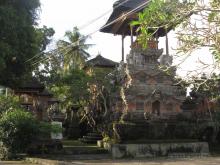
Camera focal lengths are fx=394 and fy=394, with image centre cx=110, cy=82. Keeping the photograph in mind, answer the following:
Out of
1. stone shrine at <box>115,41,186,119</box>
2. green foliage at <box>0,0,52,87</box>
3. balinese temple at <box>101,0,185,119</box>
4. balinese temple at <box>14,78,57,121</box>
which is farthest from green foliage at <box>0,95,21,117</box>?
balinese temple at <box>14,78,57,121</box>

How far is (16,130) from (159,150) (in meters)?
7.74

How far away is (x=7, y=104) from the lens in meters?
19.2

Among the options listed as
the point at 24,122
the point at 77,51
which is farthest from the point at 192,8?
the point at 77,51

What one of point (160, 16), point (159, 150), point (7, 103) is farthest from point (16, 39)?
point (160, 16)

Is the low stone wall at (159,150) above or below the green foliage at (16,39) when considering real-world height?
below

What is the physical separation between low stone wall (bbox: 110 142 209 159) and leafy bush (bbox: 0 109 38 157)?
4459 mm

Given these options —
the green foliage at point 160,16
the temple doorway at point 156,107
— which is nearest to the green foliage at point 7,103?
the temple doorway at point 156,107

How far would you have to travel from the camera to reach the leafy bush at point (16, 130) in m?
17.0

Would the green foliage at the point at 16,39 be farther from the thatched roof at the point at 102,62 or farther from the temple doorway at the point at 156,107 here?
the thatched roof at the point at 102,62

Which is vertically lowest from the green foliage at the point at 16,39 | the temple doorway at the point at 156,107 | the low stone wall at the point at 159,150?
the low stone wall at the point at 159,150

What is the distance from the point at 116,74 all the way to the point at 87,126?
608cm

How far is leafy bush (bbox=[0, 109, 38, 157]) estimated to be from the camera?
17.0 meters

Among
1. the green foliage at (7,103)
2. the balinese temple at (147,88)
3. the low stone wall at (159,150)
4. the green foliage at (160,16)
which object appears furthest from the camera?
the balinese temple at (147,88)

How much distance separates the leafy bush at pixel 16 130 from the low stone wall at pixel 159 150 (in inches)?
176
